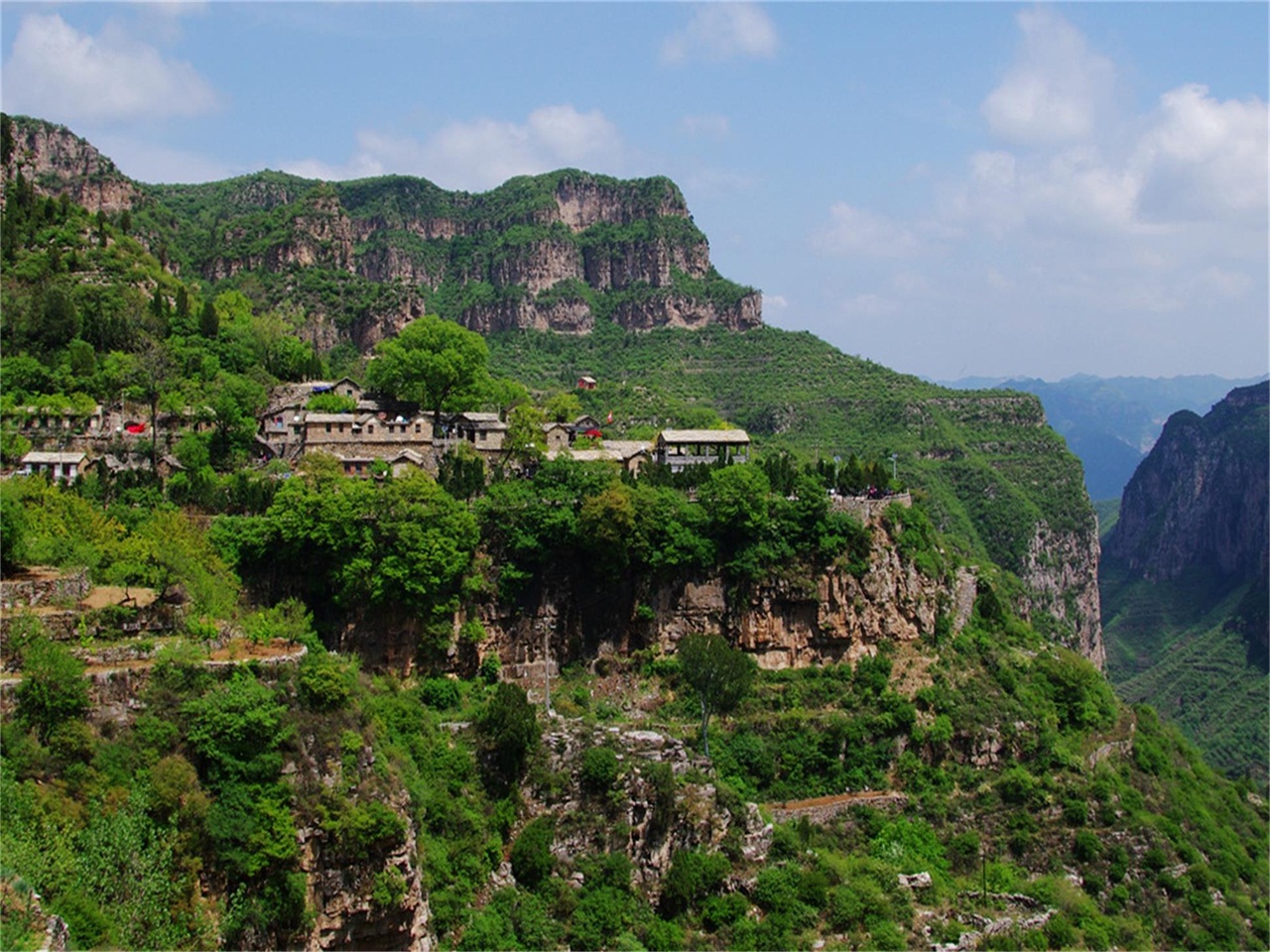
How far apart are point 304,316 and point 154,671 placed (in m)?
68.3

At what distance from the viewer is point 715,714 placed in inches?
2052

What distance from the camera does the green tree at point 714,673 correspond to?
49781mm

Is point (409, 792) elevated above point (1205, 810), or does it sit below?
above

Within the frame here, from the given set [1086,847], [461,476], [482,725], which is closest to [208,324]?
[461,476]

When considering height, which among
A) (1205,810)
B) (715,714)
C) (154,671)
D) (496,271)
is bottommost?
(1205,810)

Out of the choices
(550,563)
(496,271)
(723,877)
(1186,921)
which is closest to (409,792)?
(723,877)

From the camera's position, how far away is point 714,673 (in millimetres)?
49812

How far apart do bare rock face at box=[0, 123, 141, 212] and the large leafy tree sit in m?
61.6

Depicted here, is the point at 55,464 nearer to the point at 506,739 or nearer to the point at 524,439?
the point at 524,439

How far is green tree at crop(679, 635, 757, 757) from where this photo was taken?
163 ft

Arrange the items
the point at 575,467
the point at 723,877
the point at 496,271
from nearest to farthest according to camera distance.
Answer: the point at 723,877 → the point at 575,467 → the point at 496,271

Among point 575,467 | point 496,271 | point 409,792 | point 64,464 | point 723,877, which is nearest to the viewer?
point 409,792

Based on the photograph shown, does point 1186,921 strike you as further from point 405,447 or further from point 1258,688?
point 1258,688

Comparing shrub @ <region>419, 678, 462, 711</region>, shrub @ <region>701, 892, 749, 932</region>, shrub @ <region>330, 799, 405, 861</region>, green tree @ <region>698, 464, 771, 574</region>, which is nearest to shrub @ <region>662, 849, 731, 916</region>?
shrub @ <region>701, 892, 749, 932</region>
